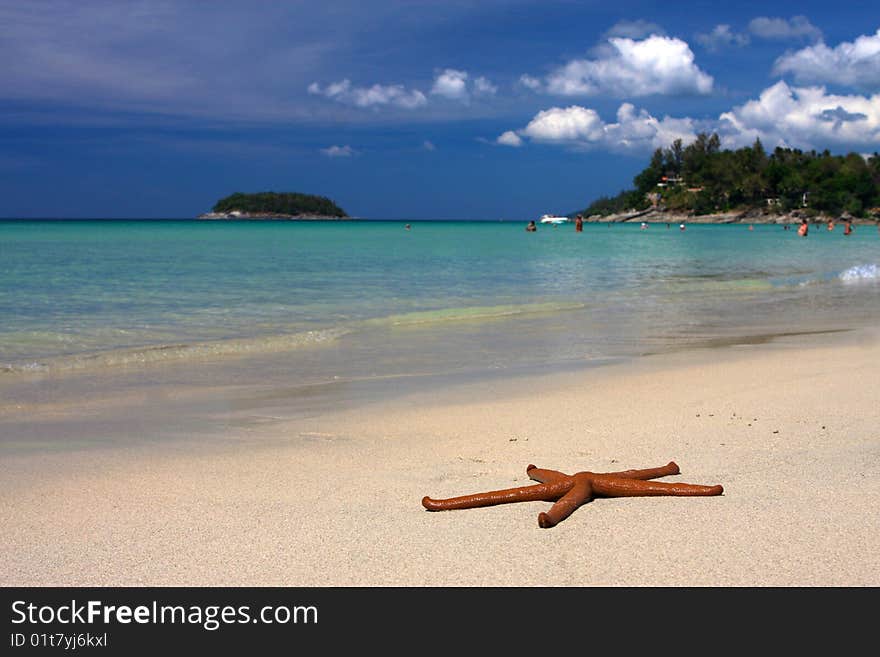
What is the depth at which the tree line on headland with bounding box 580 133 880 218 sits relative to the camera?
→ 164 m

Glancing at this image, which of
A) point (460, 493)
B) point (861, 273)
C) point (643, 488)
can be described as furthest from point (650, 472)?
point (861, 273)

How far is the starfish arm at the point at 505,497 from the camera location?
15.6ft

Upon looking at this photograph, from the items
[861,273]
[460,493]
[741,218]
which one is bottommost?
[460,493]

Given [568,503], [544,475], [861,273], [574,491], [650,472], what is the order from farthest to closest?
[861,273]
[650,472]
[544,475]
[574,491]
[568,503]

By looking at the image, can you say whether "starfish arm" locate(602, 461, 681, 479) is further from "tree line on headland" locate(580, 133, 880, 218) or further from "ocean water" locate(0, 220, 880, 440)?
"tree line on headland" locate(580, 133, 880, 218)

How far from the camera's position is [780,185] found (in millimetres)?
171250

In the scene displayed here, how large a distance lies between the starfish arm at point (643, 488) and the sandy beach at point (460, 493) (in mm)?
66

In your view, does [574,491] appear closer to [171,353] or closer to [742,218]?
[171,353]

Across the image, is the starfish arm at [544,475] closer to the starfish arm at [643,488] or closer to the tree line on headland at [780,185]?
the starfish arm at [643,488]

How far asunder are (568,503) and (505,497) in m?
0.39

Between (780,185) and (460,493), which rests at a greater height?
(780,185)

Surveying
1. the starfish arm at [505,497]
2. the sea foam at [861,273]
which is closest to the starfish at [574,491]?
the starfish arm at [505,497]

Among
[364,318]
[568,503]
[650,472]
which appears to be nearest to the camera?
[568,503]
